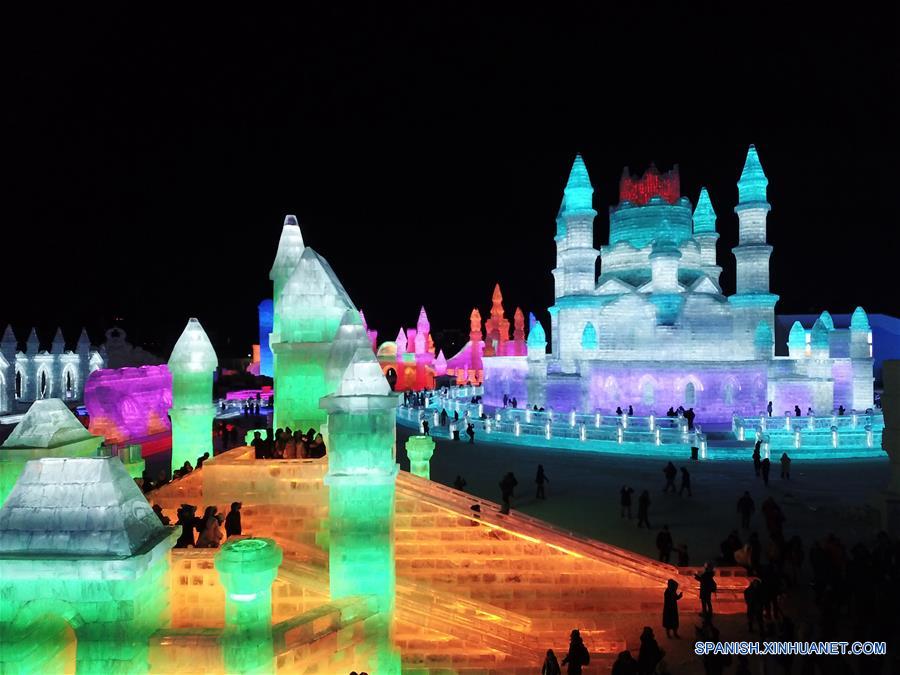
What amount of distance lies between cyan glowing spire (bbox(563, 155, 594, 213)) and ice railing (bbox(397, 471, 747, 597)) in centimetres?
2099

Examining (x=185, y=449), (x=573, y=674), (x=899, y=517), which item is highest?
(x=185, y=449)

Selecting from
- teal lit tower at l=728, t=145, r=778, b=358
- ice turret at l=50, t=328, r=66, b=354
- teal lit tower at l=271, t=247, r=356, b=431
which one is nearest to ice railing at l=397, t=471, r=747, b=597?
teal lit tower at l=271, t=247, r=356, b=431

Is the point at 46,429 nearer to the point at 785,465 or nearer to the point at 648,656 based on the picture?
the point at 648,656

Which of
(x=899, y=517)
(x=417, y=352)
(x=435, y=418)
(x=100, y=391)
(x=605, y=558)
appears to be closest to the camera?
(x=605, y=558)

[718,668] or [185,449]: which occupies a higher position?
[185,449]

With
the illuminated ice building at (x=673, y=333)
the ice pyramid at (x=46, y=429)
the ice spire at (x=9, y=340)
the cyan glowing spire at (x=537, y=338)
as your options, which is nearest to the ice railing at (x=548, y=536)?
the ice pyramid at (x=46, y=429)

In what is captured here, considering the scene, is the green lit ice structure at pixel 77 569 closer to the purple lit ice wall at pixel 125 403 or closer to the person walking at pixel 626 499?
the person walking at pixel 626 499

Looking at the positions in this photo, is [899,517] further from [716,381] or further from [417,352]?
[417,352]

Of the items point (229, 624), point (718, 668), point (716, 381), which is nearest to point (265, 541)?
point (229, 624)

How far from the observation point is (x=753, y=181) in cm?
2686

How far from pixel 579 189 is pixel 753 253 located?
8.21 metres

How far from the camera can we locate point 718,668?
7074 millimetres

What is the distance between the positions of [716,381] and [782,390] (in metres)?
3.10

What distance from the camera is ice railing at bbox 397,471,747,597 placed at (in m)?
9.45
